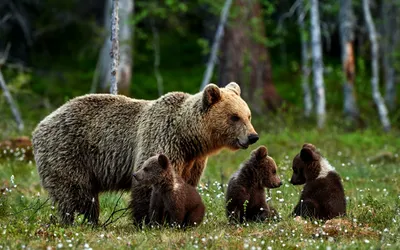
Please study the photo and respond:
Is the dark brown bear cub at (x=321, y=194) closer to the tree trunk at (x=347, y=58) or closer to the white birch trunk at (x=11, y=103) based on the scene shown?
the white birch trunk at (x=11, y=103)

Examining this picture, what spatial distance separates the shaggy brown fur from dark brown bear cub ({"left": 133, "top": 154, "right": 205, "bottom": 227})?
32 centimetres

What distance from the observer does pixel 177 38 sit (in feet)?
149

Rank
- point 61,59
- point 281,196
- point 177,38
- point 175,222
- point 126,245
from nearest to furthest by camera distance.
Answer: point 126,245
point 175,222
point 281,196
point 61,59
point 177,38

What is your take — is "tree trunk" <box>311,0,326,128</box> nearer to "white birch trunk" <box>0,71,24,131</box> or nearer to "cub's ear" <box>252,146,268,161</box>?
"white birch trunk" <box>0,71,24,131</box>

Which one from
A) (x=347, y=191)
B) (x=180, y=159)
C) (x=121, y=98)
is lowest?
(x=347, y=191)

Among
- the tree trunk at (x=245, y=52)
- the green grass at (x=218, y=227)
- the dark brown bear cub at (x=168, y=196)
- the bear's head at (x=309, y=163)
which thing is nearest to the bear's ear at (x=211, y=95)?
the dark brown bear cub at (x=168, y=196)

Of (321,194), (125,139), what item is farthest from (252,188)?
(125,139)

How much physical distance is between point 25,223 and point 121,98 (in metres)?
2.31

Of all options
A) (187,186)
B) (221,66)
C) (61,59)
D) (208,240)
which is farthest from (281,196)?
(61,59)

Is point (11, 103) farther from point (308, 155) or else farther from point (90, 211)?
point (308, 155)

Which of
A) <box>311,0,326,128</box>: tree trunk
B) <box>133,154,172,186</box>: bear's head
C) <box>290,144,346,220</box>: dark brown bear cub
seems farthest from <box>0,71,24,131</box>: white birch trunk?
<box>290,144,346,220</box>: dark brown bear cub

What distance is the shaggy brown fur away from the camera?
29.6 feet

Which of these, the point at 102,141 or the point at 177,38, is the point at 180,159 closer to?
the point at 102,141

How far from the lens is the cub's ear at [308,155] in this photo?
876 centimetres
